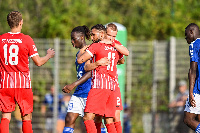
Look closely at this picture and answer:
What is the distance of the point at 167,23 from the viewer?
20.0 meters

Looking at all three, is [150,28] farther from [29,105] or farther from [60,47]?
[29,105]

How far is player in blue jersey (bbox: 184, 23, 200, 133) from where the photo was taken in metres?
8.73

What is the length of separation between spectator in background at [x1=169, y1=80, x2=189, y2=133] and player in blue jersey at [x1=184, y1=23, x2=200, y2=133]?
5253 millimetres

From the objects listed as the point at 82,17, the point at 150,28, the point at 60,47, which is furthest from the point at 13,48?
the point at 150,28

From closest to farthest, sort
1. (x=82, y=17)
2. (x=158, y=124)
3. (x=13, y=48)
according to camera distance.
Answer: (x=13, y=48), (x=158, y=124), (x=82, y=17)

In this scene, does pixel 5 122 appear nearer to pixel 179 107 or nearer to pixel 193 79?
pixel 193 79

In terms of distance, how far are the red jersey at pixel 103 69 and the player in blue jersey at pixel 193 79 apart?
4.53ft

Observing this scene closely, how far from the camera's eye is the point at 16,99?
331 inches

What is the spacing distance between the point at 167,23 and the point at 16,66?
12.3 m

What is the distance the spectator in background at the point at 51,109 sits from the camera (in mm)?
15088

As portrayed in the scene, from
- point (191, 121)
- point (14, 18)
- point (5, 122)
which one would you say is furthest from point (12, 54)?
point (191, 121)

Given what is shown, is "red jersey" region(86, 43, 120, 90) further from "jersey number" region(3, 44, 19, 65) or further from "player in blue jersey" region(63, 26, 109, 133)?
"jersey number" region(3, 44, 19, 65)

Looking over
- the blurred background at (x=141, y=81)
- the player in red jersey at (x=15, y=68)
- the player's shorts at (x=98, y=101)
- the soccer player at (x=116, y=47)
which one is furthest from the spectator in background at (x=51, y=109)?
the player's shorts at (x=98, y=101)

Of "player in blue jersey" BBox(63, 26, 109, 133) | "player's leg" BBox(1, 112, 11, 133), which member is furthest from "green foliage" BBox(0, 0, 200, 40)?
"player's leg" BBox(1, 112, 11, 133)
